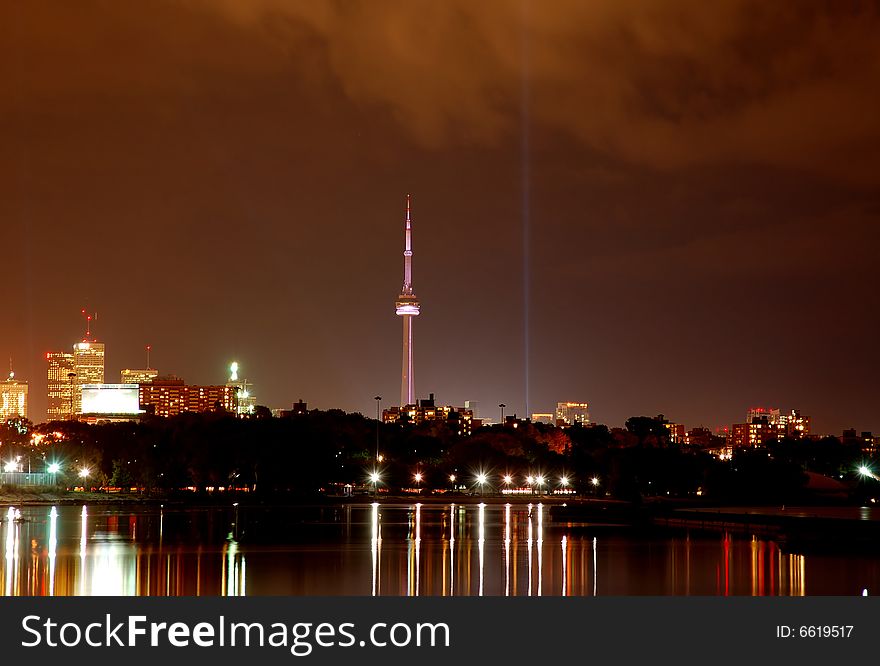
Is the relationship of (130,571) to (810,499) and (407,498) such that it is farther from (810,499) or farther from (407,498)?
(407,498)

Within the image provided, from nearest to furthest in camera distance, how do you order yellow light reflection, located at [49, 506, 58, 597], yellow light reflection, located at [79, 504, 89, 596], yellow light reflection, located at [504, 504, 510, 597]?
1. yellow light reflection, located at [79, 504, 89, 596]
2. yellow light reflection, located at [49, 506, 58, 597]
3. yellow light reflection, located at [504, 504, 510, 597]

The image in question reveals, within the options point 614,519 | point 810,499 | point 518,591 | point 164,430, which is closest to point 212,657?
Result: point 518,591

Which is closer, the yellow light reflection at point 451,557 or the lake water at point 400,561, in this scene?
the lake water at point 400,561

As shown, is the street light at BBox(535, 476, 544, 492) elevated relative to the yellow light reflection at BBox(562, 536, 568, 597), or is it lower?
lower

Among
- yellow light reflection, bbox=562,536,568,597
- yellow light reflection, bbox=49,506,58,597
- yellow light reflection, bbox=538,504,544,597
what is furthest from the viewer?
yellow light reflection, bbox=538,504,544,597

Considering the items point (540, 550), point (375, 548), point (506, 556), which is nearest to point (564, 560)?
point (506, 556)

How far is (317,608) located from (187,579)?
14037mm

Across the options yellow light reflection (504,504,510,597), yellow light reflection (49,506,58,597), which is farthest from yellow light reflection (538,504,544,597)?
yellow light reflection (49,506,58,597)

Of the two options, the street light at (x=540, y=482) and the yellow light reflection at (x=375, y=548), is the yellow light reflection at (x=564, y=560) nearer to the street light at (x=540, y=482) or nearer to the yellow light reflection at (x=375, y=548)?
the yellow light reflection at (x=375, y=548)

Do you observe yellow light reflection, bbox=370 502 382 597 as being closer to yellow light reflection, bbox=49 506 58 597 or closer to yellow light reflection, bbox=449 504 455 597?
yellow light reflection, bbox=449 504 455 597

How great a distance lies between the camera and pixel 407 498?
15800 centimetres

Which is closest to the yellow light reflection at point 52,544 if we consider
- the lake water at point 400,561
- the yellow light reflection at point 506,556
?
the lake water at point 400,561

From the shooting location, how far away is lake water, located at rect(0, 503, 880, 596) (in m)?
51.0

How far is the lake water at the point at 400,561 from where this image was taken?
51031mm
